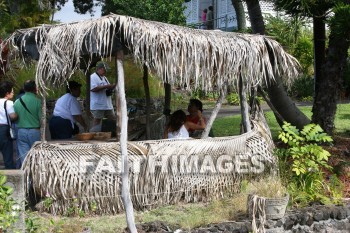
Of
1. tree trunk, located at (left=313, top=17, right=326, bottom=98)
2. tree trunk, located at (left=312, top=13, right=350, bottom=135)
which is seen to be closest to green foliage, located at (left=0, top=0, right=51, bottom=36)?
tree trunk, located at (left=313, top=17, right=326, bottom=98)

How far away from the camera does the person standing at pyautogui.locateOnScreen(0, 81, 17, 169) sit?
Result: 8164mm

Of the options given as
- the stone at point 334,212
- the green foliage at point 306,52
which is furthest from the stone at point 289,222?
the green foliage at point 306,52

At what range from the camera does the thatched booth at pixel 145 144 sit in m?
6.80

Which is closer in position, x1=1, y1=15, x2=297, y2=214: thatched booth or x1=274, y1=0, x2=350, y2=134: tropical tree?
x1=1, y1=15, x2=297, y2=214: thatched booth

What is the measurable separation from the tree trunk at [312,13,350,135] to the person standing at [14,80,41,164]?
5380 millimetres

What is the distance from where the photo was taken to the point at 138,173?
24.1 feet

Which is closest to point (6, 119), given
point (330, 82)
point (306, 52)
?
point (330, 82)

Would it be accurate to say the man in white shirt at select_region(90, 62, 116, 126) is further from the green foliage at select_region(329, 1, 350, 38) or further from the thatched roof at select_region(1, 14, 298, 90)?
the green foliage at select_region(329, 1, 350, 38)

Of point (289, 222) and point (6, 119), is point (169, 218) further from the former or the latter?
point (6, 119)

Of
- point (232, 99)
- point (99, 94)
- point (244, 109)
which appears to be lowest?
point (232, 99)

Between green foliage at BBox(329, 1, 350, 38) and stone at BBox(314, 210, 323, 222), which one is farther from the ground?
green foliage at BBox(329, 1, 350, 38)

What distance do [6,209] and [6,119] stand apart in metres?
3.22

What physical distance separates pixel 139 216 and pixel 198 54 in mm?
2198

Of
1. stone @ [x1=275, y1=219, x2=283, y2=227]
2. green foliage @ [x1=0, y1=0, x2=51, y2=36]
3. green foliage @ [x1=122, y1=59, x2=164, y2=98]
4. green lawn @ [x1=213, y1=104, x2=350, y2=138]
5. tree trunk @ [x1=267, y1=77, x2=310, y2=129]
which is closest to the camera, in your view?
stone @ [x1=275, y1=219, x2=283, y2=227]
